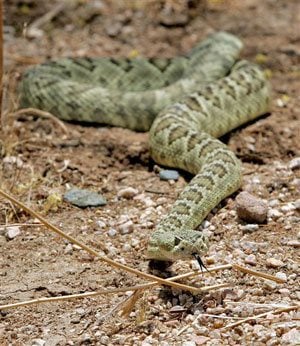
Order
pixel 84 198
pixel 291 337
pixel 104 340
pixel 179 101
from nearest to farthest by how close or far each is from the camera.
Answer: pixel 291 337, pixel 104 340, pixel 84 198, pixel 179 101

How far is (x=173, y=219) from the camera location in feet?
20.3

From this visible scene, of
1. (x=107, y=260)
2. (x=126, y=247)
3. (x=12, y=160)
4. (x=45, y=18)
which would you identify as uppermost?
(x=107, y=260)

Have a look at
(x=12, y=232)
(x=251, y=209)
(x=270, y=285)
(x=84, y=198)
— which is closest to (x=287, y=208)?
(x=251, y=209)

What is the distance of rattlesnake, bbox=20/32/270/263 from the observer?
695 centimetres

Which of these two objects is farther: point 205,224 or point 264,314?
point 205,224

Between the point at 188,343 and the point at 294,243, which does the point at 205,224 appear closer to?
the point at 294,243

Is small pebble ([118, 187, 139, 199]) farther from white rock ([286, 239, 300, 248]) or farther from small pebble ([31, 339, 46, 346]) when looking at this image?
small pebble ([31, 339, 46, 346])

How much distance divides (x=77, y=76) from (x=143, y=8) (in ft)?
6.90

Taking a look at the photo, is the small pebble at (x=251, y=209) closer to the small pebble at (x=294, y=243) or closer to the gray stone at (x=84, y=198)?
the small pebble at (x=294, y=243)

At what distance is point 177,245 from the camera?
5.62m

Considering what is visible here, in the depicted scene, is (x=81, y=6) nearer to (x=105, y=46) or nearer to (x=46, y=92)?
(x=105, y=46)

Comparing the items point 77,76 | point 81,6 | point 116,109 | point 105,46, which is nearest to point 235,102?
point 116,109

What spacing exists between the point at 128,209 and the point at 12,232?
0.95 metres

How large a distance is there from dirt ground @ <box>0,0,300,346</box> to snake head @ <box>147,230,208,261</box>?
22 centimetres
